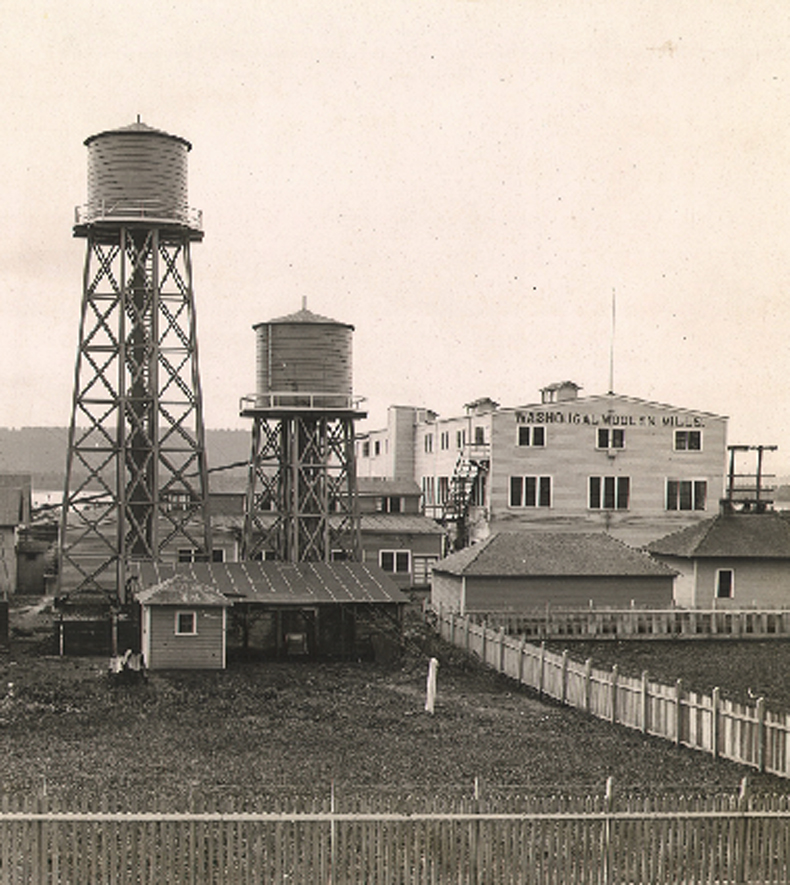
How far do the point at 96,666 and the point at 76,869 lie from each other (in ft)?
65.8

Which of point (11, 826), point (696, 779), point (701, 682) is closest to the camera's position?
point (11, 826)

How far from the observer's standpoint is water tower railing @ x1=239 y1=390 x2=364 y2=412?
4247 centimetres

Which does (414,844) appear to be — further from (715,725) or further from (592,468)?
(592,468)

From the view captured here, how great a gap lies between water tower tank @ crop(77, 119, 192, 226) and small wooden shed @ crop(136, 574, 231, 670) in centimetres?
1537

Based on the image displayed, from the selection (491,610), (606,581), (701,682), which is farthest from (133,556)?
(701,682)

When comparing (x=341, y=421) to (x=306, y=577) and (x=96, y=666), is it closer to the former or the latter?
(x=306, y=577)

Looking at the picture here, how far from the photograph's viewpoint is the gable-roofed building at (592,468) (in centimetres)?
5584

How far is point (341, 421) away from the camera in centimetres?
4416

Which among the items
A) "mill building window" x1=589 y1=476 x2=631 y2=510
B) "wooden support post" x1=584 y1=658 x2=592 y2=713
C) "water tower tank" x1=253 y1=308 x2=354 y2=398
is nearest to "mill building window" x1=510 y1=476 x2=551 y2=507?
"mill building window" x1=589 y1=476 x2=631 y2=510

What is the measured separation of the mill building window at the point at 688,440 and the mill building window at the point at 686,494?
1506mm

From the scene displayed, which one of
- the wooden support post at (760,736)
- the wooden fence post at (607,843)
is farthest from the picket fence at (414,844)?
the wooden support post at (760,736)

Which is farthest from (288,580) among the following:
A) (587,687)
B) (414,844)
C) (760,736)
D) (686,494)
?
(686,494)

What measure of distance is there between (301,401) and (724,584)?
56.7 ft

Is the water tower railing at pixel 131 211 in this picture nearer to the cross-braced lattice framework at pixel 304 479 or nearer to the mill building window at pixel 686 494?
the cross-braced lattice framework at pixel 304 479
